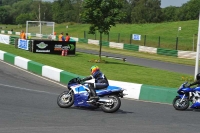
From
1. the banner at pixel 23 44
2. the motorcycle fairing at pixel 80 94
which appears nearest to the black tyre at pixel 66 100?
the motorcycle fairing at pixel 80 94

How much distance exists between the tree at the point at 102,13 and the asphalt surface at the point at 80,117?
13.8 meters

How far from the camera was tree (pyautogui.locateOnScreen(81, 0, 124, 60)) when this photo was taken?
92.2 feet

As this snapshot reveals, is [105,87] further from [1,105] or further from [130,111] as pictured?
[1,105]

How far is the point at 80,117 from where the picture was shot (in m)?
10.5

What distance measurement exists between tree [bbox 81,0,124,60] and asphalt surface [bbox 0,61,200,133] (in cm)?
1379

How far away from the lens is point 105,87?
11.5 m

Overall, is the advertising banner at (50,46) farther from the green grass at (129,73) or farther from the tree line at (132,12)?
the tree line at (132,12)

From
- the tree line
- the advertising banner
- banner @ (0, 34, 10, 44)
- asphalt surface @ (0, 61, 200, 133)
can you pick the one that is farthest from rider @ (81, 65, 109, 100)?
the tree line

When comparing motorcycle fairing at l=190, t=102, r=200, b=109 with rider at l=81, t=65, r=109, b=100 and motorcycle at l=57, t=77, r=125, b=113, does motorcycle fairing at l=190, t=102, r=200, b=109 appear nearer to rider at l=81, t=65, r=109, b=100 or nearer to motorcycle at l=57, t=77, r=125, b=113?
motorcycle at l=57, t=77, r=125, b=113

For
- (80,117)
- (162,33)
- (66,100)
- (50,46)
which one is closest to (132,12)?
(162,33)

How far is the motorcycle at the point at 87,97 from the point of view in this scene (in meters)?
11.3

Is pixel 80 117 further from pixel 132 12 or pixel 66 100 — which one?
pixel 132 12

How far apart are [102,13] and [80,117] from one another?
1859cm

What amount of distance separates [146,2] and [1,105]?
11766cm
